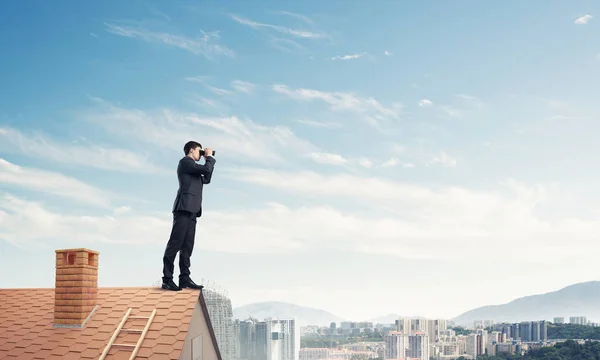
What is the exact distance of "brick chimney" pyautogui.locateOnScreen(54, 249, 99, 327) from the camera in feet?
27.0

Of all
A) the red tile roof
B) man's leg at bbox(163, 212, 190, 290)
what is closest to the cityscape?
the red tile roof

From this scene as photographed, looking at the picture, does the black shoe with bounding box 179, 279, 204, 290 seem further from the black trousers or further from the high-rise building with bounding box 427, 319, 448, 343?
the high-rise building with bounding box 427, 319, 448, 343

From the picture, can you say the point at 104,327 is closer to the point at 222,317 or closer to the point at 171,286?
the point at 171,286

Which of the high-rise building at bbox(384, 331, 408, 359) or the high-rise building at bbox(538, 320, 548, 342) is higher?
the high-rise building at bbox(538, 320, 548, 342)

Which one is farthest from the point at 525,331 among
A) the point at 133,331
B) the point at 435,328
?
the point at 133,331

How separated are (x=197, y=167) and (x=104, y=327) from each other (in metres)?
2.86

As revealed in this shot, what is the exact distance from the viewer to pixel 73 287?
8.30 metres

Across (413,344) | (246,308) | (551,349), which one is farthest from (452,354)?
(246,308)

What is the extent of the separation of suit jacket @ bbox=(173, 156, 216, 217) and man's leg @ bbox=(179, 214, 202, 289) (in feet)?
0.84

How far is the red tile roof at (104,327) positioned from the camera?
7559mm

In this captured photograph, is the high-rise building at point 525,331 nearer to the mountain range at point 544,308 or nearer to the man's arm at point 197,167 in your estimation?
the mountain range at point 544,308

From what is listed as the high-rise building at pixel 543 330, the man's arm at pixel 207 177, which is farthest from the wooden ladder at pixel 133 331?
the high-rise building at pixel 543 330

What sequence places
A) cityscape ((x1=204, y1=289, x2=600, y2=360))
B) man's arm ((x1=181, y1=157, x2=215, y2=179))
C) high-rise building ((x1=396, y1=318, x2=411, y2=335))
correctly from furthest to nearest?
1. high-rise building ((x1=396, y1=318, x2=411, y2=335))
2. cityscape ((x1=204, y1=289, x2=600, y2=360))
3. man's arm ((x1=181, y1=157, x2=215, y2=179))

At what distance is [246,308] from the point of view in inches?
4619
